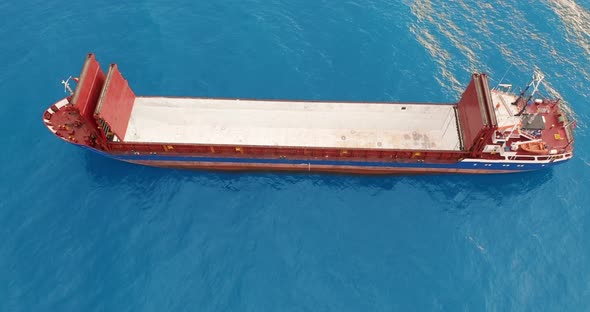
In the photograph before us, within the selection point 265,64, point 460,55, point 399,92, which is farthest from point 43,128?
→ point 460,55

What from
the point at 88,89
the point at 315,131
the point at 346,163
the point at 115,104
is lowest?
the point at 346,163

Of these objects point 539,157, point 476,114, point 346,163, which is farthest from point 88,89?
point 539,157

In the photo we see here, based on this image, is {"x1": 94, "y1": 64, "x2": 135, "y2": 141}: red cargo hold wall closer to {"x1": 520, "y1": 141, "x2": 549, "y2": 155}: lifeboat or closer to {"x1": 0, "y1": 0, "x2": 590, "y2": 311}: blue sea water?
{"x1": 0, "y1": 0, "x2": 590, "y2": 311}: blue sea water

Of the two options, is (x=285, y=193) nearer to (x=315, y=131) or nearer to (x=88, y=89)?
(x=315, y=131)

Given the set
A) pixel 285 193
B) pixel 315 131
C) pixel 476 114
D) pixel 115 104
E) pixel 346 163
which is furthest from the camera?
pixel 315 131

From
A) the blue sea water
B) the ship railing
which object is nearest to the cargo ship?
the ship railing

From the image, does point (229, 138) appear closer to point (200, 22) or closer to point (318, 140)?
point (318, 140)

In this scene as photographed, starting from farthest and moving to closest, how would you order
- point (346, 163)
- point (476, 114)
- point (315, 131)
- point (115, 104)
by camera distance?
point (315, 131)
point (346, 163)
point (115, 104)
point (476, 114)
